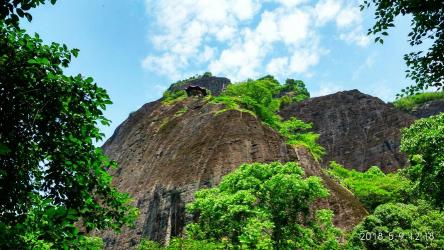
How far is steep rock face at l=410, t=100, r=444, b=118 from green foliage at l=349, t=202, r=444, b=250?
50492 mm

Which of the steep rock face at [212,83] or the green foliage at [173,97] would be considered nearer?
the green foliage at [173,97]

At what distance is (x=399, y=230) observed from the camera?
20891 mm

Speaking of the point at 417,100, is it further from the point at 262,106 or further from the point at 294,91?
the point at 262,106

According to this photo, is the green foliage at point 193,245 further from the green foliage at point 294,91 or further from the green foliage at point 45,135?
the green foliage at point 294,91

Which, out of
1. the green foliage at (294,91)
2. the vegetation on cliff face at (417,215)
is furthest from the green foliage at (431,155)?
the green foliage at (294,91)

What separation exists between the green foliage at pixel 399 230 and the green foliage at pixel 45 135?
16443 millimetres

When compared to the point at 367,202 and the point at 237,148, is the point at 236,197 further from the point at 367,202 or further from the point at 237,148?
the point at 367,202

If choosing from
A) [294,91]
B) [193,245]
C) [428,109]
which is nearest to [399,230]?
[193,245]

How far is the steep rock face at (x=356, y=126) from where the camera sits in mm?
58500

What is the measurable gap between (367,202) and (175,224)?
55.0 ft

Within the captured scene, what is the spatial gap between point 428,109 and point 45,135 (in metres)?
71.7

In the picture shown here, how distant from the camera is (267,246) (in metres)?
16.5

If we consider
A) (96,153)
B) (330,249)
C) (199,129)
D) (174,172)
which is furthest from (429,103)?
(96,153)

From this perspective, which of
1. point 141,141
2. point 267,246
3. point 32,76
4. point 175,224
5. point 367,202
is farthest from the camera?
point 141,141
